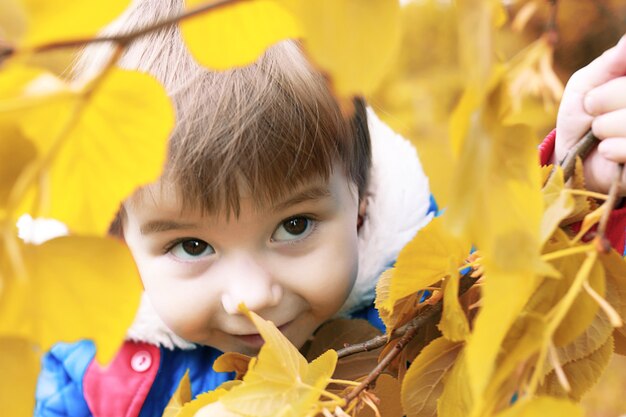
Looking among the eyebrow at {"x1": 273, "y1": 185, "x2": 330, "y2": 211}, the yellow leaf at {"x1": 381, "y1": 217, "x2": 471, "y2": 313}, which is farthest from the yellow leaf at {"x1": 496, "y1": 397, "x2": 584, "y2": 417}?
the eyebrow at {"x1": 273, "y1": 185, "x2": 330, "y2": 211}

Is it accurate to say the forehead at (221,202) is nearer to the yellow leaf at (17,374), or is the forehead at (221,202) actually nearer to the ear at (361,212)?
the ear at (361,212)

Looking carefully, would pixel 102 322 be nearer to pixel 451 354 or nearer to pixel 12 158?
pixel 12 158

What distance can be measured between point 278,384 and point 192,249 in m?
0.38

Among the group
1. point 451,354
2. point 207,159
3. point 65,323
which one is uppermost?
point 207,159

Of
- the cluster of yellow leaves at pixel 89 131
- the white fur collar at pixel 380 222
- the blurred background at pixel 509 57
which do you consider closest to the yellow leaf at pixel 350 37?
the cluster of yellow leaves at pixel 89 131

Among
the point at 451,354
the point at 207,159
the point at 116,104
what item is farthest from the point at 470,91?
the point at 207,159

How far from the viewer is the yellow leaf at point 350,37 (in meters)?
0.17

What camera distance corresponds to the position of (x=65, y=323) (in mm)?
220

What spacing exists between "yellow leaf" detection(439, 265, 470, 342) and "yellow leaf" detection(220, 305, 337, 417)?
0.07 meters

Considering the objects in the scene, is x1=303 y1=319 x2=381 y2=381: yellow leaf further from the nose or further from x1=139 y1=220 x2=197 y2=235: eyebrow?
x1=139 y1=220 x2=197 y2=235: eyebrow

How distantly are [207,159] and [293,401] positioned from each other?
1.22 ft

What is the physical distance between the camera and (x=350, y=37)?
0.18 meters

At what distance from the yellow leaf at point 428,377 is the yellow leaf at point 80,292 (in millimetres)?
191

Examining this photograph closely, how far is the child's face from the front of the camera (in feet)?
2.26
